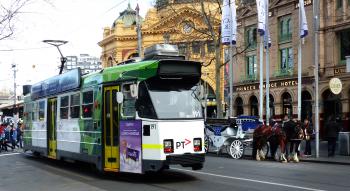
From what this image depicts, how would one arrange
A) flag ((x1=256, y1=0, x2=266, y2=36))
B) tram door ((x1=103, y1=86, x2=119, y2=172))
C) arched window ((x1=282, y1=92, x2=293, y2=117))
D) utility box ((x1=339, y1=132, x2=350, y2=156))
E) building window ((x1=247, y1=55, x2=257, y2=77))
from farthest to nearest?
building window ((x1=247, y1=55, x2=257, y2=77)), arched window ((x1=282, y1=92, x2=293, y2=117)), flag ((x1=256, y1=0, x2=266, y2=36)), utility box ((x1=339, y1=132, x2=350, y2=156)), tram door ((x1=103, y1=86, x2=119, y2=172))

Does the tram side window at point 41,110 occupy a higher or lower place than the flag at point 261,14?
lower

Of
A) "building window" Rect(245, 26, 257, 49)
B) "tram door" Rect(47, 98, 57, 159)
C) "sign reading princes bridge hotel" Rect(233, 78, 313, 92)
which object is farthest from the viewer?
"building window" Rect(245, 26, 257, 49)

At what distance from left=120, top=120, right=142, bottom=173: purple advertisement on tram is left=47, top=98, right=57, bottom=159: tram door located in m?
6.29

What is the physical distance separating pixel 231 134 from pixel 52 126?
7846mm

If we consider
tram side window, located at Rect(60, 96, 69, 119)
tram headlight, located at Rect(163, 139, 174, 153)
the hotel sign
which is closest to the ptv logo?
tram headlight, located at Rect(163, 139, 174, 153)

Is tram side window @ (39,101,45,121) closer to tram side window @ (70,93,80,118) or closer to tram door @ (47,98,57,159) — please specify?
tram door @ (47,98,57,159)

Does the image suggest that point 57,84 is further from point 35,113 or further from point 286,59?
point 286,59

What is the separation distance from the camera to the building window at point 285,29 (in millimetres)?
37812

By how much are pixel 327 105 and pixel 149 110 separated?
Answer: 24509 mm

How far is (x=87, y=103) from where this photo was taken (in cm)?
1591

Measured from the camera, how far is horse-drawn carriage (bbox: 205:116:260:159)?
22.3 metres

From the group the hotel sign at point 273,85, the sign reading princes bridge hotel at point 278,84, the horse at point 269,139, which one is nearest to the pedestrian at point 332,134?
the horse at point 269,139

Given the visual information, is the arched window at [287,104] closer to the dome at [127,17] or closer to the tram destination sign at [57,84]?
the tram destination sign at [57,84]

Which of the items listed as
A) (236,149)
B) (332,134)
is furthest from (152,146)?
(332,134)
